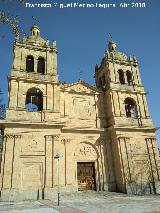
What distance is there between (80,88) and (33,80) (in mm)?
5101

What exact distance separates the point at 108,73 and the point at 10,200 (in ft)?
51.1

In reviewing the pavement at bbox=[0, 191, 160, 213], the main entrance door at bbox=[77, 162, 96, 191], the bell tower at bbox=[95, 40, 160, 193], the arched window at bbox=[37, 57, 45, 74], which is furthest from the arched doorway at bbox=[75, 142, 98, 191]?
the arched window at bbox=[37, 57, 45, 74]

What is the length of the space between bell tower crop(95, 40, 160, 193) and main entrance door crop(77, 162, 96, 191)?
2.20m

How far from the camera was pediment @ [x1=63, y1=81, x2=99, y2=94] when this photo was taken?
22.3 m

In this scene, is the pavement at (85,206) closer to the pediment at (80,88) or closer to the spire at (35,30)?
the pediment at (80,88)

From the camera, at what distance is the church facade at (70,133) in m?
17.0

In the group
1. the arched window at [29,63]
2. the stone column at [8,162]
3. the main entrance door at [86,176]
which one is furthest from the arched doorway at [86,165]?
the arched window at [29,63]

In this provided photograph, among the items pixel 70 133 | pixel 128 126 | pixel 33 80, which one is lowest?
pixel 70 133

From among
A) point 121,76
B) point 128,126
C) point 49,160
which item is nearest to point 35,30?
point 121,76

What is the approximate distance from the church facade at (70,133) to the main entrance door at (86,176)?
8 centimetres

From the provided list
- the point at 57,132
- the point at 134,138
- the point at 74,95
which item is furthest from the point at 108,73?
the point at 57,132

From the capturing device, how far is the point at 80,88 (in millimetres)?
23109

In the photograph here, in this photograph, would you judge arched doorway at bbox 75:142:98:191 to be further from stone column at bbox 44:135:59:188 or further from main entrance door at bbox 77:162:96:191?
stone column at bbox 44:135:59:188

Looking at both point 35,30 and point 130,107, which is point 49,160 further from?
point 35,30
